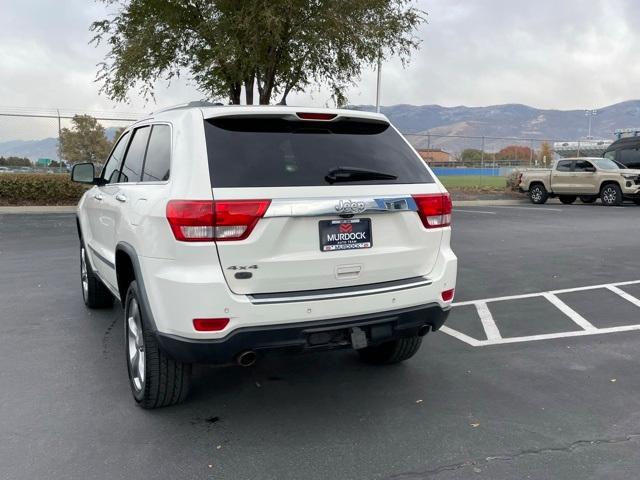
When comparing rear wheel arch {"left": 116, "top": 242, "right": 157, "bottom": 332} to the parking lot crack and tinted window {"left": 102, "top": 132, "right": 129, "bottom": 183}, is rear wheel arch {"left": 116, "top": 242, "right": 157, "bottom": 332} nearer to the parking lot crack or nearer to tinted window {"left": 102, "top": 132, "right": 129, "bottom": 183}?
tinted window {"left": 102, "top": 132, "right": 129, "bottom": 183}

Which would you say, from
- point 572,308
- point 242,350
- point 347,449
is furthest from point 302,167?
point 572,308

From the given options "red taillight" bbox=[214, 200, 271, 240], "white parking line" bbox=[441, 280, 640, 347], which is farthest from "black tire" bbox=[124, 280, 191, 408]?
"white parking line" bbox=[441, 280, 640, 347]

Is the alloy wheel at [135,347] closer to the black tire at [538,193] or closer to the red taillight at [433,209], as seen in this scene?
the red taillight at [433,209]

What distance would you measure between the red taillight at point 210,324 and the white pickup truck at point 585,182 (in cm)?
2038

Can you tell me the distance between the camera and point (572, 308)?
6109mm

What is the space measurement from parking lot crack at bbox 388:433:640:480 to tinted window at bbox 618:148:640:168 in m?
20.6

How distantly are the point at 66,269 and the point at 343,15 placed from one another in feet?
34.1

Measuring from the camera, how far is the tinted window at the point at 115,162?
16.2 ft

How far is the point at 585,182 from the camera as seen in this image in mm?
21109

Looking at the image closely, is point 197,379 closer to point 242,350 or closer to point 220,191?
point 242,350

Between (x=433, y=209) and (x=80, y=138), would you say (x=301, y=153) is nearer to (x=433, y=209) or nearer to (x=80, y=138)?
(x=433, y=209)

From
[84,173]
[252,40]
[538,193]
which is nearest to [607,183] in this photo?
[538,193]

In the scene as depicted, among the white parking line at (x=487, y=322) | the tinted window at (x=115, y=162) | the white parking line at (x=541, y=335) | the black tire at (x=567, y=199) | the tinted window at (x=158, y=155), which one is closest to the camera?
the tinted window at (x=158, y=155)

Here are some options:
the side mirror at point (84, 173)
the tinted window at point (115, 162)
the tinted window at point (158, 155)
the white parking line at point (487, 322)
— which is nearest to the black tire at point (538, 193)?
the white parking line at point (487, 322)
